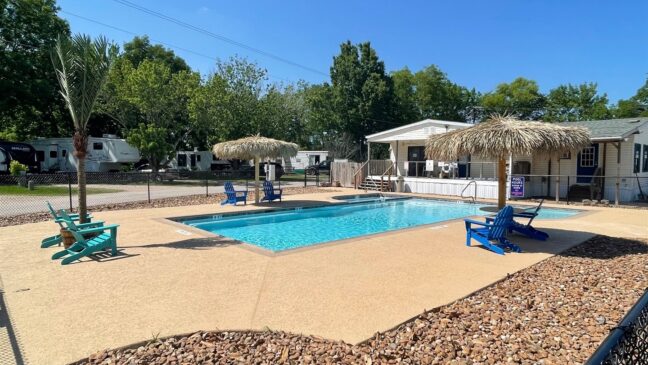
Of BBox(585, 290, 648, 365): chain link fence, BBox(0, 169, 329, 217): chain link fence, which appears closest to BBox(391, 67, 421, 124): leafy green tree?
BBox(0, 169, 329, 217): chain link fence

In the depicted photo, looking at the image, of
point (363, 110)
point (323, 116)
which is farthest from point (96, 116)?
point (363, 110)

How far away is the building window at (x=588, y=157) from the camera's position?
713 inches

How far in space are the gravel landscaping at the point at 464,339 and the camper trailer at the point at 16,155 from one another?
2750 cm

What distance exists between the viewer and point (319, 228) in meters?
12.4

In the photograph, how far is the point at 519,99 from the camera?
46531 mm

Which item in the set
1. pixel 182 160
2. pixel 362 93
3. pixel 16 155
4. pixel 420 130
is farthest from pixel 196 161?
pixel 420 130

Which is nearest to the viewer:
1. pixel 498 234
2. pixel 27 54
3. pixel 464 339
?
pixel 464 339

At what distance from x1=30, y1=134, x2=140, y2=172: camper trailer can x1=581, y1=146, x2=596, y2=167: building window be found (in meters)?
30.1

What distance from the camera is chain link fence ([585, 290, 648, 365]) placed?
4.83 feet

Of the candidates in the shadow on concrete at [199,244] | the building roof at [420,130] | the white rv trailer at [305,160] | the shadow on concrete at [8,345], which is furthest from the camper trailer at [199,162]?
the shadow on concrete at [8,345]

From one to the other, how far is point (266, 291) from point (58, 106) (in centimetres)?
3674

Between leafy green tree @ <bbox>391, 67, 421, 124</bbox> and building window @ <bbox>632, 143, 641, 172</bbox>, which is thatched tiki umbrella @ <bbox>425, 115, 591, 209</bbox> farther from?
leafy green tree @ <bbox>391, 67, 421, 124</bbox>

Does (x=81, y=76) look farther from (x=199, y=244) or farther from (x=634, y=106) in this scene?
(x=634, y=106)

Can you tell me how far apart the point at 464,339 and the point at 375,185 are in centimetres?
1962
